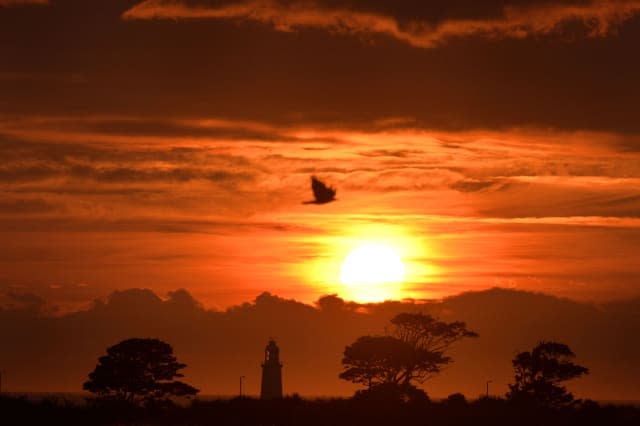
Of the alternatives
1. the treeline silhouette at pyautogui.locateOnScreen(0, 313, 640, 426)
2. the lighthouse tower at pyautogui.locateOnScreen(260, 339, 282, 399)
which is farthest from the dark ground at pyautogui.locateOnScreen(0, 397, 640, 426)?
the lighthouse tower at pyautogui.locateOnScreen(260, 339, 282, 399)

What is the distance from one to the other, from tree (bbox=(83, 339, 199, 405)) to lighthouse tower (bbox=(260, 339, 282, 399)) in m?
17.7

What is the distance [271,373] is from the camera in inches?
3981

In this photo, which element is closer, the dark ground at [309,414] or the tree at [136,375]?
the dark ground at [309,414]

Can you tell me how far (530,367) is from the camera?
84.7 meters

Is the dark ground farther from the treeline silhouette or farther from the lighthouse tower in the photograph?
the lighthouse tower

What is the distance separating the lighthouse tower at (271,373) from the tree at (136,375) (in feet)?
58.1

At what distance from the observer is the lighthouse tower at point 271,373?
3942 inches

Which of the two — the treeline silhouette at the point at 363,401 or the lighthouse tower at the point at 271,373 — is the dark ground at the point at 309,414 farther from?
the lighthouse tower at the point at 271,373

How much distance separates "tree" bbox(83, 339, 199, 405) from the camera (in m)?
81.2

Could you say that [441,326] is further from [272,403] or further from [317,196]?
[317,196]

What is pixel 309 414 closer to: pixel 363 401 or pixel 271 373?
pixel 363 401

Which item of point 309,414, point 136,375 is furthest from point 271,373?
point 309,414

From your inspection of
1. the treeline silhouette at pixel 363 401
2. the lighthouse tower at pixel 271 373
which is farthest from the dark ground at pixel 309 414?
the lighthouse tower at pixel 271 373

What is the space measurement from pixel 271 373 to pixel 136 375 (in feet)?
70.4
